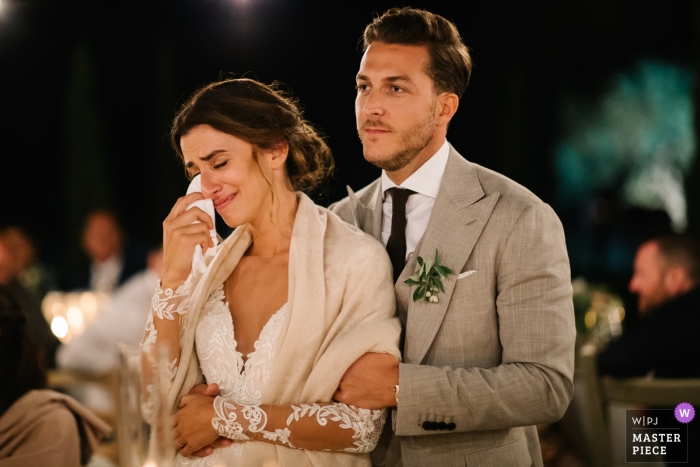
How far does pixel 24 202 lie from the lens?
31.8ft

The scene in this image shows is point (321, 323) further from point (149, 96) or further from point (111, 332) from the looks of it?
point (149, 96)

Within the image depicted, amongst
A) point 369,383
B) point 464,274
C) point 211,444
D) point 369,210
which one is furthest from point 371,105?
point 211,444

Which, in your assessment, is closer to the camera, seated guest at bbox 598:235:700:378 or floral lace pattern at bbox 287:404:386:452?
floral lace pattern at bbox 287:404:386:452

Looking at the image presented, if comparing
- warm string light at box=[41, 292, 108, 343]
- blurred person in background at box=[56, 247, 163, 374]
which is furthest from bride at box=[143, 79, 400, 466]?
warm string light at box=[41, 292, 108, 343]

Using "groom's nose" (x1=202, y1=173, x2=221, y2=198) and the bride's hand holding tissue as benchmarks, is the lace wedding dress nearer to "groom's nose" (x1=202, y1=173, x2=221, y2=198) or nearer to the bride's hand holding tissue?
the bride's hand holding tissue

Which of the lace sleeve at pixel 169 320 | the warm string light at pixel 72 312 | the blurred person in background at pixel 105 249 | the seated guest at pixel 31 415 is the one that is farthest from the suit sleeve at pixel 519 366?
the blurred person in background at pixel 105 249

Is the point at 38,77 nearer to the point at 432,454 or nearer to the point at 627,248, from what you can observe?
the point at 627,248

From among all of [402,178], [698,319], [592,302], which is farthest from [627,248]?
[402,178]

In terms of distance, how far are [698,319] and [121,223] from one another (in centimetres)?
769

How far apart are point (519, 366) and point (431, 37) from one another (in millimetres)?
1022

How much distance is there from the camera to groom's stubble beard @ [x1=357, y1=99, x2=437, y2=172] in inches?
90.7

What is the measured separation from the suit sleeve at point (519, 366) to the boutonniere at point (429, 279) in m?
0.17

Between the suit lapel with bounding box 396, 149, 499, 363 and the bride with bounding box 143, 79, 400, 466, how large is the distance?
69 mm

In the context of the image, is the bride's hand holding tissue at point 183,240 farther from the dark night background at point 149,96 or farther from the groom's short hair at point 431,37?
the dark night background at point 149,96
